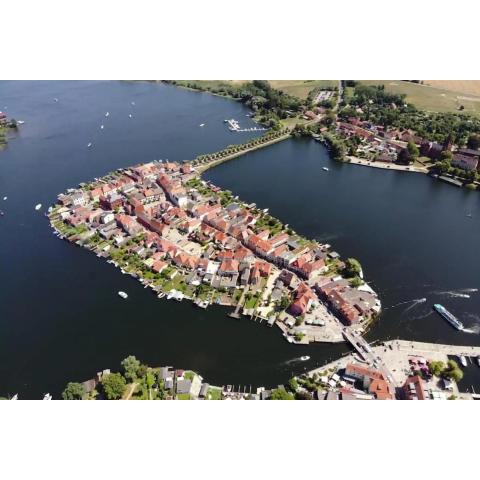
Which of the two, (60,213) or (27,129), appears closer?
(60,213)

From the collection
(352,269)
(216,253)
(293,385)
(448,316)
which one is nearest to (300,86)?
(216,253)

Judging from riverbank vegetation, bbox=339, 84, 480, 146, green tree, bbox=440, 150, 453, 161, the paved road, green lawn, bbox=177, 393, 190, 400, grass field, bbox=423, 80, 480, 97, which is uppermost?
grass field, bbox=423, 80, 480, 97

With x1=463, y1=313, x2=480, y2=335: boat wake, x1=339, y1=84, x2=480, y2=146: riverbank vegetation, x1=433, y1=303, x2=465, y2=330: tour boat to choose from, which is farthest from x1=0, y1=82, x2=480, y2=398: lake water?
x1=339, y1=84, x2=480, y2=146: riverbank vegetation

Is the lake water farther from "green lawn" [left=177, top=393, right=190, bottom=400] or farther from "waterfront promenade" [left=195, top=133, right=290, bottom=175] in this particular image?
"green lawn" [left=177, top=393, right=190, bottom=400]

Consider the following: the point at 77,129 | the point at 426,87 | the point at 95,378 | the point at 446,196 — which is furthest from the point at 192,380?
the point at 426,87

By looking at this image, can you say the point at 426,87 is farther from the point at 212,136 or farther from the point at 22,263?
the point at 22,263

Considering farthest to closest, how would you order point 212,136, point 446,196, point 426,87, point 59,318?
point 426,87, point 212,136, point 446,196, point 59,318

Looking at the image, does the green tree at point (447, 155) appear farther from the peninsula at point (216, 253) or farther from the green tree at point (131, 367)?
the green tree at point (131, 367)
